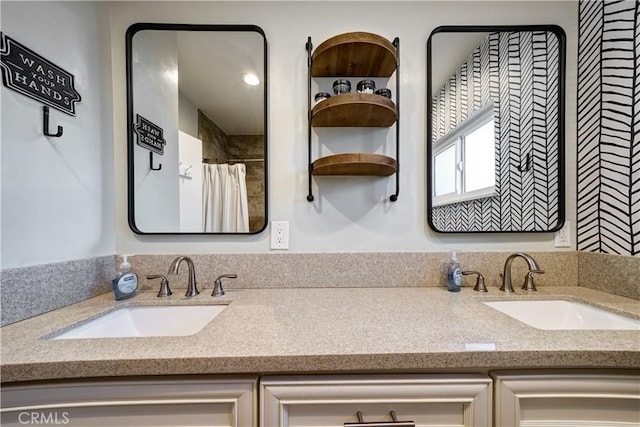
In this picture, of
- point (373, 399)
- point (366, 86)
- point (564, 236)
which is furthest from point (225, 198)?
point (564, 236)

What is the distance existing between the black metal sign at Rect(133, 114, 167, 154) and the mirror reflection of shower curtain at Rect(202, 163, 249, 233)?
0.82 feet

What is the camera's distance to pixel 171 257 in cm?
113

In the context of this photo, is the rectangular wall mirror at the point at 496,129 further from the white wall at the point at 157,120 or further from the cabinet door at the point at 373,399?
the white wall at the point at 157,120

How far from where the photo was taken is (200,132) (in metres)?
1.16

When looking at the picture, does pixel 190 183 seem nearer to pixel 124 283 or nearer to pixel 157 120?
pixel 157 120

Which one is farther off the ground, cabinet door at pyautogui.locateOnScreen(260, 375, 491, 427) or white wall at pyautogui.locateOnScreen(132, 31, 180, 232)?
white wall at pyautogui.locateOnScreen(132, 31, 180, 232)

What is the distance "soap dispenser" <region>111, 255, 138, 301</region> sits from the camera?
3.21ft

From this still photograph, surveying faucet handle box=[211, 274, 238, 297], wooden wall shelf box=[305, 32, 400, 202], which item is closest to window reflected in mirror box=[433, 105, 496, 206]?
wooden wall shelf box=[305, 32, 400, 202]

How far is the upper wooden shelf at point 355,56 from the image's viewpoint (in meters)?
1.01

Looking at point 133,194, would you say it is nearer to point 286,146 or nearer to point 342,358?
point 286,146

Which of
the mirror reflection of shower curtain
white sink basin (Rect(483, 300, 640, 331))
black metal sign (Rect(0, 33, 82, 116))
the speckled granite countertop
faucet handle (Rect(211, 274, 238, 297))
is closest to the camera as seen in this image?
the speckled granite countertop

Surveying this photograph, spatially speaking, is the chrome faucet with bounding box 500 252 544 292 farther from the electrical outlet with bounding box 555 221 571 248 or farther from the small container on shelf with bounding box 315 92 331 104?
the small container on shelf with bounding box 315 92 331 104

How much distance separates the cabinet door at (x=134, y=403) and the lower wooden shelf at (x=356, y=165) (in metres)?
0.78

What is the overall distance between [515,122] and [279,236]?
1211mm
